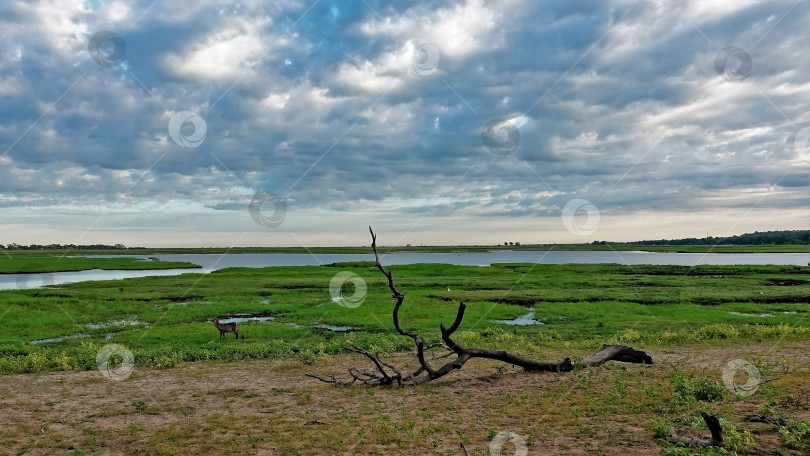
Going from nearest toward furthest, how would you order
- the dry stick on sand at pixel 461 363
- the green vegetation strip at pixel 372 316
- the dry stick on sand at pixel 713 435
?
the dry stick on sand at pixel 713 435 < the dry stick on sand at pixel 461 363 < the green vegetation strip at pixel 372 316

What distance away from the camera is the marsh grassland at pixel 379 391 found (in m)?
9.57

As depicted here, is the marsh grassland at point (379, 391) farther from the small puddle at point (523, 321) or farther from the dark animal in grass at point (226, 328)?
the dark animal in grass at point (226, 328)

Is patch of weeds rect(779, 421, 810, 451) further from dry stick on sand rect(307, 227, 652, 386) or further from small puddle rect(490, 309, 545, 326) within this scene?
small puddle rect(490, 309, 545, 326)

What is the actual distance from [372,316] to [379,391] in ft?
61.6

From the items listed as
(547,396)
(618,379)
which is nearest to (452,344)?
(547,396)

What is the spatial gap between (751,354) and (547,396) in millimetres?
9804

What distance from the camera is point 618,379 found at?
Answer: 13.4 metres

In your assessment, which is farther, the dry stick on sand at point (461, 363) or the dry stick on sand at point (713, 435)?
the dry stick on sand at point (461, 363)

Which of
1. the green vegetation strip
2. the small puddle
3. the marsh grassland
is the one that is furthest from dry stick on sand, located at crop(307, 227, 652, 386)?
the small puddle

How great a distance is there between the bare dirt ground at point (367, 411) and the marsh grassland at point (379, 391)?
2.2 inches

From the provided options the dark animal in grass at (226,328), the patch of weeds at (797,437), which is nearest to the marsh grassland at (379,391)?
the patch of weeds at (797,437)

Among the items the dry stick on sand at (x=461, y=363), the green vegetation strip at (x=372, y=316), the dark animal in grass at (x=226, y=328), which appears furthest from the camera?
the dark animal in grass at (x=226, y=328)

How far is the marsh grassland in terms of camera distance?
957 centimetres

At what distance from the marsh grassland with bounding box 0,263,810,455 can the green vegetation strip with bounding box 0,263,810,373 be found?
0.19m
